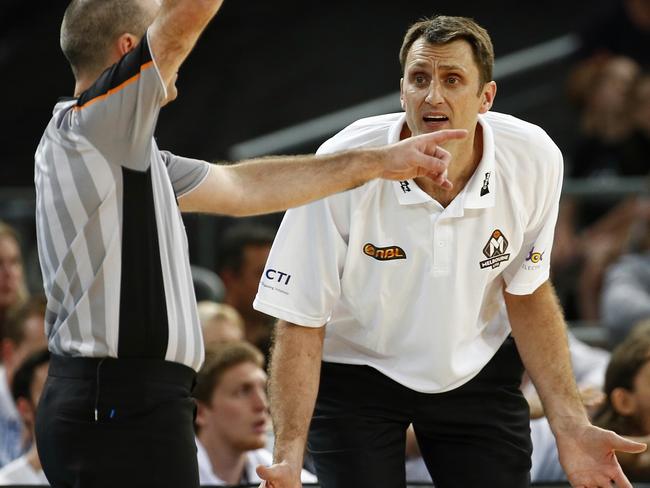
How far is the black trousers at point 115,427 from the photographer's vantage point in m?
3.18

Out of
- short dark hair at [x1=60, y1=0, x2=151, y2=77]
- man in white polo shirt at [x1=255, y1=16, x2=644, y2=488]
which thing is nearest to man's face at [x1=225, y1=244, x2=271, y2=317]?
man in white polo shirt at [x1=255, y1=16, x2=644, y2=488]

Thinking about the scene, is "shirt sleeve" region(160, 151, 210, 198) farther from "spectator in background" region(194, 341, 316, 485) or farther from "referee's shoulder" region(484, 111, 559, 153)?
"spectator in background" region(194, 341, 316, 485)

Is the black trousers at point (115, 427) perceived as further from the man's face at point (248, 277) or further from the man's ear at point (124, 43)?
the man's face at point (248, 277)

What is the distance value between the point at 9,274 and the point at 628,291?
331 centimetres

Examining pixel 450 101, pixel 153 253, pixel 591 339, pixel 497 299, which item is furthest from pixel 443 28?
pixel 591 339

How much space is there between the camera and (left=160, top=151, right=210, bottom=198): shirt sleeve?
3.41m

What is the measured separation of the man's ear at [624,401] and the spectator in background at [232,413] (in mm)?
1411

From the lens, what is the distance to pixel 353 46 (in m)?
9.27

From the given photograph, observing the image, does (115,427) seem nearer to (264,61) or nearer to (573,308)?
(573,308)

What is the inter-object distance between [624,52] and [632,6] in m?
0.31

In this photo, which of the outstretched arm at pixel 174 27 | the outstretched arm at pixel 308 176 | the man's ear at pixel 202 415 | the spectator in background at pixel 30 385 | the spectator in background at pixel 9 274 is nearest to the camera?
the outstretched arm at pixel 174 27

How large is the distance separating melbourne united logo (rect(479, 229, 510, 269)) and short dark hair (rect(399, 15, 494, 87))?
1.44 feet

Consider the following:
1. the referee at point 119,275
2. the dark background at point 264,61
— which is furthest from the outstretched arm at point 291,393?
the dark background at point 264,61

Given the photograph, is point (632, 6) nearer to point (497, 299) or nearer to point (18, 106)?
point (18, 106)
